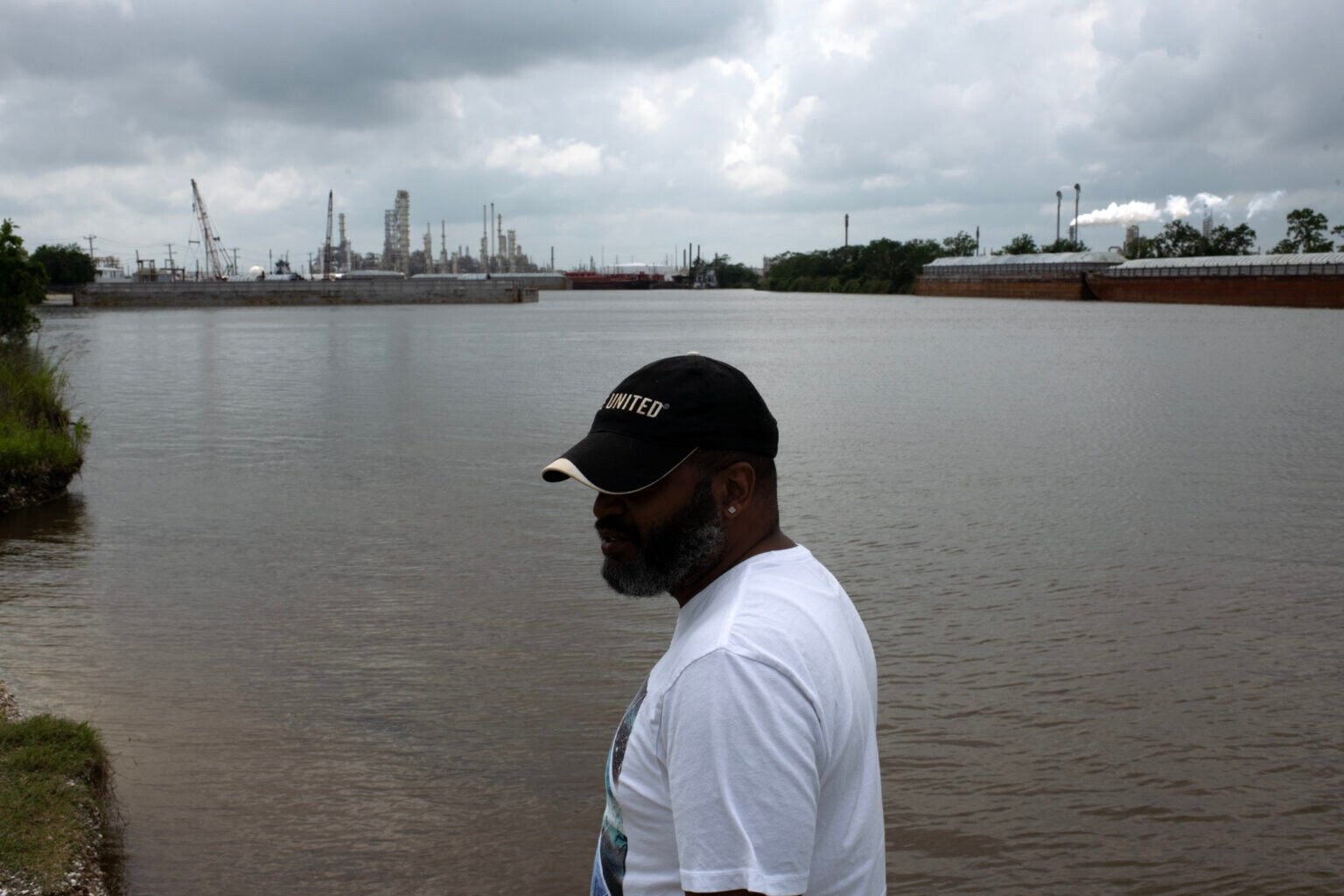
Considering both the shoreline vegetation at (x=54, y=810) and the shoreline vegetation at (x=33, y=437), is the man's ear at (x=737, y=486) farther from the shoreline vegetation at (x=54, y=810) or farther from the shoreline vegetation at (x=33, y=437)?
the shoreline vegetation at (x=33, y=437)

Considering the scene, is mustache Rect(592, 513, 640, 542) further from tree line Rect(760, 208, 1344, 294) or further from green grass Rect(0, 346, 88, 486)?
tree line Rect(760, 208, 1344, 294)

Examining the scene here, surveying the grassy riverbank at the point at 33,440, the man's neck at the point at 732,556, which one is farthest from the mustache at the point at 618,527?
the grassy riverbank at the point at 33,440

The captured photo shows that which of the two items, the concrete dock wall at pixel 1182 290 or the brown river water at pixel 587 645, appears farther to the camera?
the concrete dock wall at pixel 1182 290

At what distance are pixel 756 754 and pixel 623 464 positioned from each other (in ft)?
2.01

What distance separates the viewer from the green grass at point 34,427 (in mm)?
15586

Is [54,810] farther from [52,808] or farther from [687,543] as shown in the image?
[687,543]

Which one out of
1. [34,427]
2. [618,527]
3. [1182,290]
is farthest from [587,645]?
[1182,290]

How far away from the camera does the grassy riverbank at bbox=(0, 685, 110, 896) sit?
511cm

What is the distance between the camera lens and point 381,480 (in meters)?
18.2

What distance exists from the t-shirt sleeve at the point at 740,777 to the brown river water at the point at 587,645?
179 inches

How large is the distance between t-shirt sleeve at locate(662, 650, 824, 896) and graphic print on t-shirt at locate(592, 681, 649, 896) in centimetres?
23

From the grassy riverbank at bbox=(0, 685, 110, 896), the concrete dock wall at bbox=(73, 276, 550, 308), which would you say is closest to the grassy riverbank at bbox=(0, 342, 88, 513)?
the grassy riverbank at bbox=(0, 685, 110, 896)

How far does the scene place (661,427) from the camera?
223 cm

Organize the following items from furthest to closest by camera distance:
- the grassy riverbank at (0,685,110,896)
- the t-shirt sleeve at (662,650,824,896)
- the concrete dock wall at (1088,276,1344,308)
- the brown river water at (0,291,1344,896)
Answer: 1. the concrete dock wall at (1088,276,1344,308)
2. the brown river water at (0,291,1344,896)
3. the grassy riverbank at (0,685,110,896)
4. the t-shirt sleeve at (662,650,824,896)
